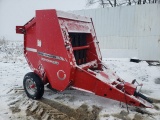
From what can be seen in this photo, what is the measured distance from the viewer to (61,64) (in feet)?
12.7

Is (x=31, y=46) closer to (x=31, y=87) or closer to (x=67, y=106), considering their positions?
(x=31, y=87)

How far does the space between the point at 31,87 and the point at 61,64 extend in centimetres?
103

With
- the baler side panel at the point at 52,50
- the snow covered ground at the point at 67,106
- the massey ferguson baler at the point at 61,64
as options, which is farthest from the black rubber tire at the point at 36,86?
the baler side panel at the point at 52,50

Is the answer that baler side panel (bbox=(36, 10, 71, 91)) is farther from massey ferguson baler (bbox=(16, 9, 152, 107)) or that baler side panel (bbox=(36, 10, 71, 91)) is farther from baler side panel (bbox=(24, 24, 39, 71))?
baler side panel (bbox=(24, 24, 39, 71))

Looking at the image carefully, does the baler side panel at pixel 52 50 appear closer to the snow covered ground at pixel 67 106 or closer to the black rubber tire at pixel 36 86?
the black rubber tire at pixel 36 86

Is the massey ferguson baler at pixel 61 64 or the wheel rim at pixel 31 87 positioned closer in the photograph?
the massey ferguson baler at pixel 61 64

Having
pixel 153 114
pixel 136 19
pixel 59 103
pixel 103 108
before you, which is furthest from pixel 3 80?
pixel 136 19

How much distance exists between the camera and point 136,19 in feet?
30.5

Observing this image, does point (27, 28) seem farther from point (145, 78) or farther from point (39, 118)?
point (145, 78)

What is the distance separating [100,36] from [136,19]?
6.55 ft

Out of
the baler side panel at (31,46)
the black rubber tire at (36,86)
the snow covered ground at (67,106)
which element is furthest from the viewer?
the baler side panel at (31,46)

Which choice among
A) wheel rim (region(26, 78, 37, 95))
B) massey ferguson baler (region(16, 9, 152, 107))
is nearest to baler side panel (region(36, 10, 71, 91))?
massey ferguson baler (region(16, 9, 152, 107))

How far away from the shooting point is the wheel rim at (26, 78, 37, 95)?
4.36 m

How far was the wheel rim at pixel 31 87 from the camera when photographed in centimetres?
436
